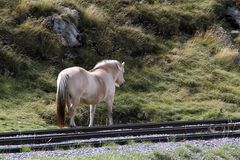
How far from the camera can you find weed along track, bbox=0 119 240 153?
11.5 meters

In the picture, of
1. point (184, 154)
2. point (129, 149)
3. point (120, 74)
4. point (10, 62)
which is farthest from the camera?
point (10, 62)

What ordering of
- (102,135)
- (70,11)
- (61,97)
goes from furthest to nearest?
1. (70,11)
2. (61,97)
3. (102,135)

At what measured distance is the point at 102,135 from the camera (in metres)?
12.8

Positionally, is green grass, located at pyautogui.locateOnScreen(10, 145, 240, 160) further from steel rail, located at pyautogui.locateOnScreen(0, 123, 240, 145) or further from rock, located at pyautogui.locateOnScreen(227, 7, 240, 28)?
rock, located at pyautogui.locateOnScreen(227, 7, 240, 28)

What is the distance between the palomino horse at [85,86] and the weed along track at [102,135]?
3.56 feet

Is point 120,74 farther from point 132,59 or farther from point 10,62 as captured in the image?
point 132,59

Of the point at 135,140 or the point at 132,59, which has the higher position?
the point at 135,140

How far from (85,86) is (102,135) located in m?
2.76

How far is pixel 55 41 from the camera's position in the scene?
66.4ft

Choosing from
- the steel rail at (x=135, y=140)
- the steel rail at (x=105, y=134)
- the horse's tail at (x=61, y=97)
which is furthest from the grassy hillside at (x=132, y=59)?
the steel rail at (x=135, y=140)

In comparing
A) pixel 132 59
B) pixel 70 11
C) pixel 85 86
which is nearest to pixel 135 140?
pixel 85 86

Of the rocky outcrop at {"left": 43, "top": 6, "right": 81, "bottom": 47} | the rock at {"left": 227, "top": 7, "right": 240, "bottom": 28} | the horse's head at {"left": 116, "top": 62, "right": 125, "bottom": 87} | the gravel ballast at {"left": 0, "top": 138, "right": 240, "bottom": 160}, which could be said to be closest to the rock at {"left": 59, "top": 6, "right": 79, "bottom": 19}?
the rocky outcrop at {"left": 43, "top": 6, "right": 81, "bottom": 47}

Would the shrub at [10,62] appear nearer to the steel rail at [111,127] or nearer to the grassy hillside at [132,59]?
the grassy hillside at [132,59]

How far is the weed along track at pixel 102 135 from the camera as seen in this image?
452 inches
